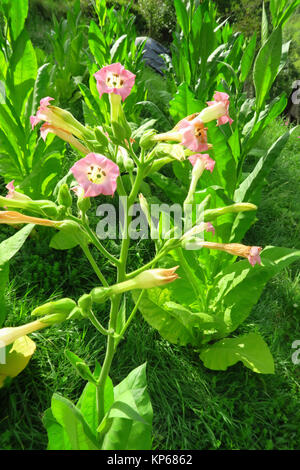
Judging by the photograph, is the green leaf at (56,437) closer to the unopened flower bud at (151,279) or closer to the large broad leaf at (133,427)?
the large broad leaf at (133,427)

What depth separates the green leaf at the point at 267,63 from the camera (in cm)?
145

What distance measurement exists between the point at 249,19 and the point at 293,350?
9.60 metres

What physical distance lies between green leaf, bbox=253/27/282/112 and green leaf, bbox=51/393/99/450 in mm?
1426

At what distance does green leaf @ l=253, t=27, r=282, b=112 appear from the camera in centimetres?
145

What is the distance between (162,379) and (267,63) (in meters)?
1.44

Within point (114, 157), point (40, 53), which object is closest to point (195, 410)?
point (114, 157)

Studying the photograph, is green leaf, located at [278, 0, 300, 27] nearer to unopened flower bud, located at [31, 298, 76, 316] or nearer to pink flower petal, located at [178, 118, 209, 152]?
pink flower petal, located at [178, 118, 209, 152]

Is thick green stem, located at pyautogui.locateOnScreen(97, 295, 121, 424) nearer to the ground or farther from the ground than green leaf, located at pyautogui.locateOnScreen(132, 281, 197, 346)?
farther from the ground

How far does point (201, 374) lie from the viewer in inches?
64.9

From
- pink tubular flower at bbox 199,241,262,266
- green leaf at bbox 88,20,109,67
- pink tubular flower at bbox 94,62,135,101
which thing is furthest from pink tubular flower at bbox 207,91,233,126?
green leaf at bbox 88,20,109,67

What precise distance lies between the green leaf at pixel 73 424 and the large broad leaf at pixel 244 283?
0.78m
